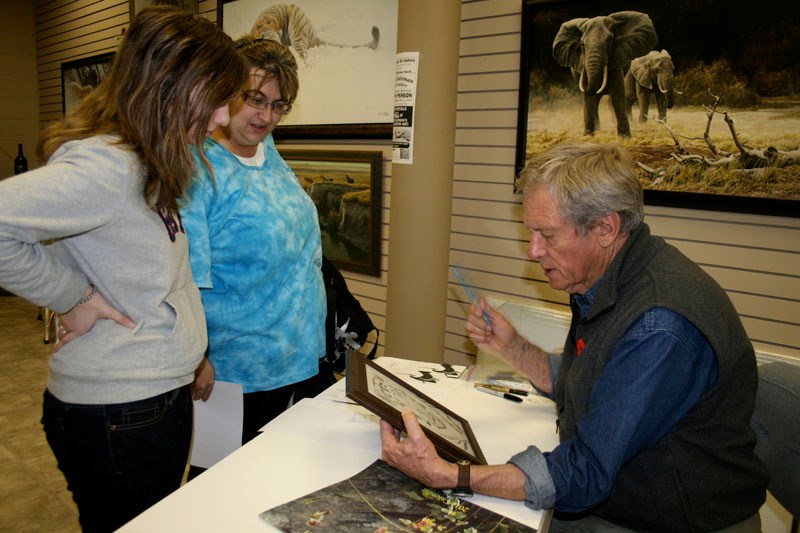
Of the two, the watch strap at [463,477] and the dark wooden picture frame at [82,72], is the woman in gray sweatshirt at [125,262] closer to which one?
the watch strap at [463,477]

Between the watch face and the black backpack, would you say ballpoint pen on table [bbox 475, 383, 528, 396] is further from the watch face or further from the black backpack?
the watch face

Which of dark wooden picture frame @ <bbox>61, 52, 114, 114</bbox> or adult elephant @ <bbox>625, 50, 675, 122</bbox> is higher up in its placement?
dark wooden picture frame @ <bbox>61, 52, 114, 114</bbox>

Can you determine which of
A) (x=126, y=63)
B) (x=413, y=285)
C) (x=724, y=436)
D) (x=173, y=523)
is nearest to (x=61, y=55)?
(x=413, y=285)

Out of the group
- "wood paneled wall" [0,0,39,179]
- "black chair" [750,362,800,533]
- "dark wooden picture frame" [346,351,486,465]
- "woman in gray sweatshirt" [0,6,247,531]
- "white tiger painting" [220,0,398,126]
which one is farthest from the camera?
"wood paneled wall" [0,0,39,179]

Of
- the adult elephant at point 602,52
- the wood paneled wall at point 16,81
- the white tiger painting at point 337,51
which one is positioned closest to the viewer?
the adult elephant at point 602,52

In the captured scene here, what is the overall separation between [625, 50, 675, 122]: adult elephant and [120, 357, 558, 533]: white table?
1.65 m

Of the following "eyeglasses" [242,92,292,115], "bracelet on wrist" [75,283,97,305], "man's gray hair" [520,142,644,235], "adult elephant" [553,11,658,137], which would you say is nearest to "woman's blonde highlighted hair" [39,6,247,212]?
"bracelet on wrist" [75,283,97,305]

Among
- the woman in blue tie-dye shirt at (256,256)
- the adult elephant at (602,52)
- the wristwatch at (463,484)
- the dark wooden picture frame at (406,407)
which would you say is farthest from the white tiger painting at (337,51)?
the wristwatch at (463,484)

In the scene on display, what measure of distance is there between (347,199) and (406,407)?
2.77 m

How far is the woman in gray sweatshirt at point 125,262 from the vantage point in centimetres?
115

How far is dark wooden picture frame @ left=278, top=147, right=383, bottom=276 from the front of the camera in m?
3.82

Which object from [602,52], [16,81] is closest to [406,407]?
[602,52]

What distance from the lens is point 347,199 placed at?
4.00 meters

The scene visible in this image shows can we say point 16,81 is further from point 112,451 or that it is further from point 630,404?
point 630,404
